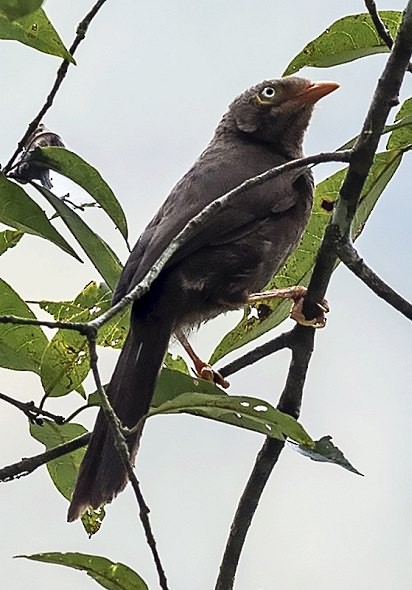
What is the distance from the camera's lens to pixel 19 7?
1335 millimetres

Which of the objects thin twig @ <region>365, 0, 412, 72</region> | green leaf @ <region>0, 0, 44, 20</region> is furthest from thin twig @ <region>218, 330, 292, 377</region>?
green leaf @ <region>0, 0, 44, 20</region>

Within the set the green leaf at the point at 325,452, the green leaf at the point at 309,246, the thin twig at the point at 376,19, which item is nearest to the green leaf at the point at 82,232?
the green leaf at the point at 309,246

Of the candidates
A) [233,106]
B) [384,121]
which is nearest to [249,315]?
[384,121]

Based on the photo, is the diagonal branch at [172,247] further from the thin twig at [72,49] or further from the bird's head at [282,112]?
the bird's head at [282,112]

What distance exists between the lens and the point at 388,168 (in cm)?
228

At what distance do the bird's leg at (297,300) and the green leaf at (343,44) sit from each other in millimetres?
527

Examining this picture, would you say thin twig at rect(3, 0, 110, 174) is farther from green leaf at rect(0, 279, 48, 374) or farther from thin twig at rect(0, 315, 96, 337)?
thin twig at rect(0, 315, 96, 337)

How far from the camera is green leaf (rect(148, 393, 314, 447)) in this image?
1.71 m

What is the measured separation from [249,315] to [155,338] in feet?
0.84

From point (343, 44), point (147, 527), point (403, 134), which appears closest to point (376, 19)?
point (343, 44)

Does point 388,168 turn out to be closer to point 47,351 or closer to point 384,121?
point 384,121

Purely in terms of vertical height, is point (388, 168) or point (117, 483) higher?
point (388, 168)

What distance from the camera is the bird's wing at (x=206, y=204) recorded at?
269 centimetres

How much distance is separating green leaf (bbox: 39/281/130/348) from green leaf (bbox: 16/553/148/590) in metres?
0.61
